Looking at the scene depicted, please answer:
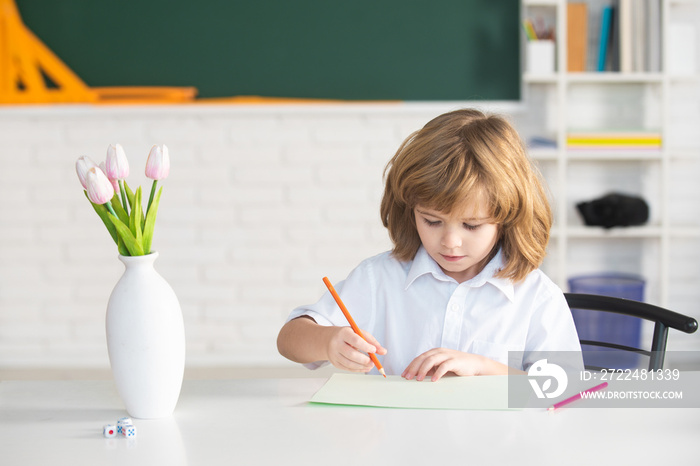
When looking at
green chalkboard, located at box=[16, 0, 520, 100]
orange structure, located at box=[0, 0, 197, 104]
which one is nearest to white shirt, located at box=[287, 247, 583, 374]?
green chalkboard, located at box=[16, 0, 520, 100]

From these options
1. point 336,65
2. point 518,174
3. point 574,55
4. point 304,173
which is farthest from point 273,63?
point 518,174

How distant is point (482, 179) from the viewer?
1.15 meters

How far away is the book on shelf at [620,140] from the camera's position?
2.81 meters

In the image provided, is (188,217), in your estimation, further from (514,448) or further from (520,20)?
(514,448)

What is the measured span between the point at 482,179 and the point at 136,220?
0.54m

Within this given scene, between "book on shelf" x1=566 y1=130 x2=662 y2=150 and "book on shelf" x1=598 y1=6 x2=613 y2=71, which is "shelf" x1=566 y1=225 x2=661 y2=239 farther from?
"book on shelf" x1=598 y1=6 x2=613 y2=71

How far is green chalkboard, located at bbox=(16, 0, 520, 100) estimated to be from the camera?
2881 mm

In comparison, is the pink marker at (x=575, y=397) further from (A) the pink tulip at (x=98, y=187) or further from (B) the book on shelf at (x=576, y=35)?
(B) the book on shelf at (x=576, y=35)

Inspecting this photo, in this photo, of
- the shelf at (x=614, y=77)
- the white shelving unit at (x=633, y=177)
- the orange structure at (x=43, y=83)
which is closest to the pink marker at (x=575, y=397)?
the white shelving unit at (x=633, y=177)

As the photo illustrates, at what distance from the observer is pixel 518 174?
1190 millimetres

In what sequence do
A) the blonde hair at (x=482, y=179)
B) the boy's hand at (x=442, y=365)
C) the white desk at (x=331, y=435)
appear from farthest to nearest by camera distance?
the blonde hair at (x=482, y=179)
the boy's hand at (x=442, y=365)
the white desk at (x=331, y=435)

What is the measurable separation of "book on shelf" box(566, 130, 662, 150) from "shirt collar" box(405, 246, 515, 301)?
1.72 m

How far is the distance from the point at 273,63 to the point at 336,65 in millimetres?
252

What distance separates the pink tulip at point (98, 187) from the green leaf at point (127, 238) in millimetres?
31
